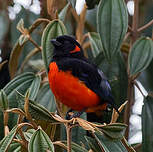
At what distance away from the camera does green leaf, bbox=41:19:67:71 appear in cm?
179

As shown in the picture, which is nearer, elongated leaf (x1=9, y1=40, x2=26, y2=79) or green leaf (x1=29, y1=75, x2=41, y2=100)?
green leaf (x1=29, y1=75, x2=41, y2=100)

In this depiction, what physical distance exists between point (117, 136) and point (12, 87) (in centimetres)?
58

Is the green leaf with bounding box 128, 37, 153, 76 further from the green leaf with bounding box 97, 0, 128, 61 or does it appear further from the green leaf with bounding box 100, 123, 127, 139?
the green leaf with bounding box 100, 123, 127, 139

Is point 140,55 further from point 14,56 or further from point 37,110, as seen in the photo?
point 37,110

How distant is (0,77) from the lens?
7.54 feet

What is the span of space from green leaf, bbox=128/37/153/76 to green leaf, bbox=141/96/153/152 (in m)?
0.17

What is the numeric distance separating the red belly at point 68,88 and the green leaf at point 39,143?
22.1 inches

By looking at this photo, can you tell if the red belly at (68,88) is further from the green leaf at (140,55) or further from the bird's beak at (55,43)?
the green leaf at (140,55)

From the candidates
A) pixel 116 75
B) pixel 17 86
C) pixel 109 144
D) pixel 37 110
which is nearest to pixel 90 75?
pixel 116 75

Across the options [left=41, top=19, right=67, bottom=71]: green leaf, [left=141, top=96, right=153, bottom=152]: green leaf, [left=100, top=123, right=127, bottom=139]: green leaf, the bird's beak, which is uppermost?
[left=41, top=19, right=67, bottom=71]: green leaf

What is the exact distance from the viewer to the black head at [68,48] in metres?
2.05

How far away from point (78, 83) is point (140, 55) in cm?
31

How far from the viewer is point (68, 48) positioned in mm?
2104

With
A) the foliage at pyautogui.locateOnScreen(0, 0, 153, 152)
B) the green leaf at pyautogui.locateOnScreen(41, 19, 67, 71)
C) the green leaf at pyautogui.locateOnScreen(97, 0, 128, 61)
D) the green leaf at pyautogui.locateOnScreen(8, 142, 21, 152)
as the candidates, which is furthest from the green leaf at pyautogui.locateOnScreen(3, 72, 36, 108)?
the green leaf at pyautogui.locateOnScreen(97, 0, 128, 61)
